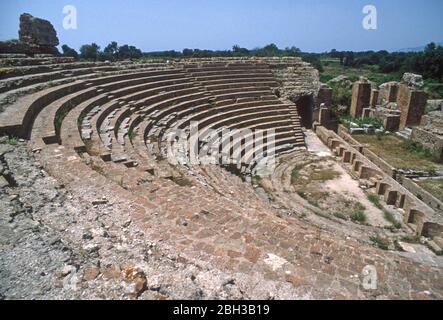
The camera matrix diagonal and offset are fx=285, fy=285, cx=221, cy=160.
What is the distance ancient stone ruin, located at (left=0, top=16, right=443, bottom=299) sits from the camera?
2559 millimetres

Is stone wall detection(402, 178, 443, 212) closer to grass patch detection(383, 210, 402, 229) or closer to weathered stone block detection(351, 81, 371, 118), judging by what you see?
grass patch detection(383, 210, 402, 229)

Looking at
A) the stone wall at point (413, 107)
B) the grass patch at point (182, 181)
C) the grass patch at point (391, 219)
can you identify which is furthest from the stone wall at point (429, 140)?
the grass patch at point (182, 181)

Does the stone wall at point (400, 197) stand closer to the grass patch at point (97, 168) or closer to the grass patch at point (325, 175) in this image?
the grass patch at point (325, 175)

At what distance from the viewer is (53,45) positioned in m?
13.6

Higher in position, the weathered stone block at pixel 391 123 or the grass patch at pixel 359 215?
the weathered stone block at pixel 391 123

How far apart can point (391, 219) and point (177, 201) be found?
7435mm

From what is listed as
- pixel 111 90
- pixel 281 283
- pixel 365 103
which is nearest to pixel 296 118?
pixel 111 90

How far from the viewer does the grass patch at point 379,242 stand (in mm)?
6781

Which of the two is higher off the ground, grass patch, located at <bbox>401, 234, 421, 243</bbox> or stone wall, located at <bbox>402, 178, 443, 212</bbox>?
stone wall, located at <bbox>402, 178, 443, 212</bbox>

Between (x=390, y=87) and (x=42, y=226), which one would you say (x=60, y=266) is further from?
(x=390, y=87)

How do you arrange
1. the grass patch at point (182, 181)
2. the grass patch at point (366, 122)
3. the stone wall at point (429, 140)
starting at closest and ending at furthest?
the grass patch at point (182, 181)
the stone wall at point (429, 140)
the grass patch at point (366, 122)

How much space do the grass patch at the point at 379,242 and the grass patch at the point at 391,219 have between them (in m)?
1.44

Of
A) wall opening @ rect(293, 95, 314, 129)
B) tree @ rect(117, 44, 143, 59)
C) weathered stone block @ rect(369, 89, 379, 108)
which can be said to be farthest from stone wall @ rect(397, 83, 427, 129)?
tree @ rect(117, 44, 143, 59)

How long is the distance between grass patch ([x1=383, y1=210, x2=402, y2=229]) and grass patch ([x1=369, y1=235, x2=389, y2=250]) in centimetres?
144
